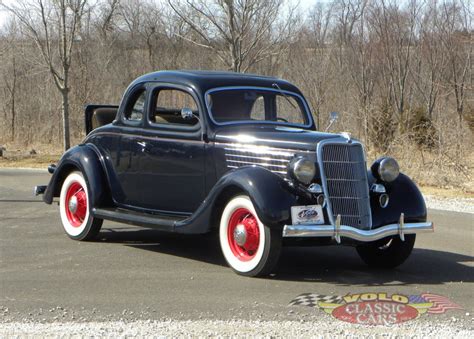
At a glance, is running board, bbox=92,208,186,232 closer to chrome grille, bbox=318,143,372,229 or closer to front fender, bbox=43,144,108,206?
front fender, bbox=43,144,108,206

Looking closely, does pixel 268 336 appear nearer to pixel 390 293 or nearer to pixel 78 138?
pixel 390 293

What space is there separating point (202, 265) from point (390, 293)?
1.97m

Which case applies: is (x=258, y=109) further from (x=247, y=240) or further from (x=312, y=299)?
(x=312, y=299)

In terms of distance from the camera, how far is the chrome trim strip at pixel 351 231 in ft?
20.2

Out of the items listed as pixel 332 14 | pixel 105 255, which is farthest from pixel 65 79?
pixel 332 14

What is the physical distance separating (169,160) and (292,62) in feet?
59.3

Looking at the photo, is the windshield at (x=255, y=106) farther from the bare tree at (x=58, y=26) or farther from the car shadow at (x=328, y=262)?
the bare tree at (x=58, y=26)

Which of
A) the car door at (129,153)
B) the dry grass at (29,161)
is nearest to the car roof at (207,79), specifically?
the car door at (129,153)

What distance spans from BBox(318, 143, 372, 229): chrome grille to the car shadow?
0.55m

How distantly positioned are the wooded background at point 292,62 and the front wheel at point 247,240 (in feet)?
29.1

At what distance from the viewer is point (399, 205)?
696 centimetres

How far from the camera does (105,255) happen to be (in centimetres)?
760

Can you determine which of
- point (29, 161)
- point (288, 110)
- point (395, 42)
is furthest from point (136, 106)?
point (395, 42)

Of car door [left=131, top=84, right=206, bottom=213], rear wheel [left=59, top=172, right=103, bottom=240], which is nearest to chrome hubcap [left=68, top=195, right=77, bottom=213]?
rear wheel [left=59, top=172, right=103, bottom=240]
